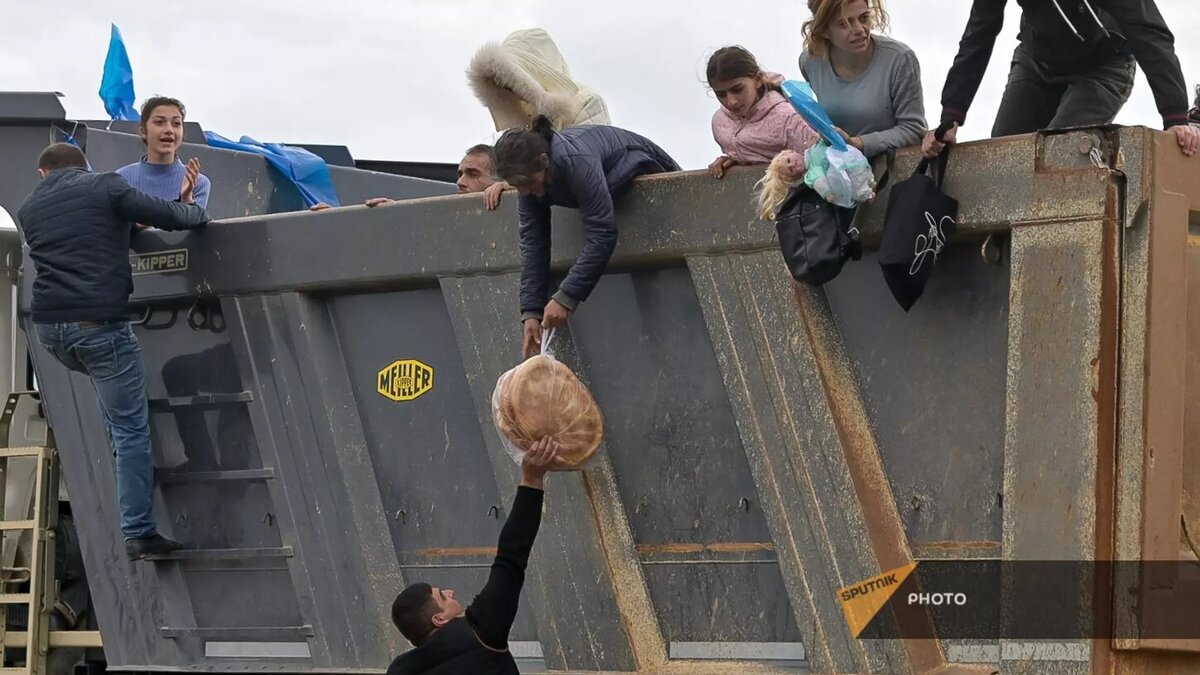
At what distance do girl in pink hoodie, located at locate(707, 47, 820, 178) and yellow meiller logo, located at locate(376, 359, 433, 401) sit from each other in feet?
3.61

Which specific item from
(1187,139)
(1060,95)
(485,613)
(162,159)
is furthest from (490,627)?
(162,159)

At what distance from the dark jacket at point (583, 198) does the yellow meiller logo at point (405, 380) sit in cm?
54

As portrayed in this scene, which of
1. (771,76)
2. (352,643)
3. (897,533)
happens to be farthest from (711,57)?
(352,643)

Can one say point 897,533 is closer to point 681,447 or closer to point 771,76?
point 681,447

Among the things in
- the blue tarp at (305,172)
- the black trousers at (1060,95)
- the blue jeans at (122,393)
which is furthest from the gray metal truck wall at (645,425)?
the black trousers at (1060,95)

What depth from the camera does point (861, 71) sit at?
4.41 meters

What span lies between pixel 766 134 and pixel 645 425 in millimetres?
794

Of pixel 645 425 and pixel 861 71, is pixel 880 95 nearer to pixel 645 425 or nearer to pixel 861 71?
pixel 861 71

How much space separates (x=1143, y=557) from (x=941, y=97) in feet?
3.78

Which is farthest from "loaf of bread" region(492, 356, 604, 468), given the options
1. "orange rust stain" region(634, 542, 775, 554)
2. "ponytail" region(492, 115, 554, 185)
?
"ponytail" region(492, 115, 554, 185)

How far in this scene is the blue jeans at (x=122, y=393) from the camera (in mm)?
5512

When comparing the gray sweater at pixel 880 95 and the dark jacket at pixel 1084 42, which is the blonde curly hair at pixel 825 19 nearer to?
the gray sweater at pixel 880 95

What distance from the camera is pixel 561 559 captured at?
185 inches

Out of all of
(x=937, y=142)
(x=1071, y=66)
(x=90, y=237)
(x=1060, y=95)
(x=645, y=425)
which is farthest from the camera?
(x=90, y=237)
